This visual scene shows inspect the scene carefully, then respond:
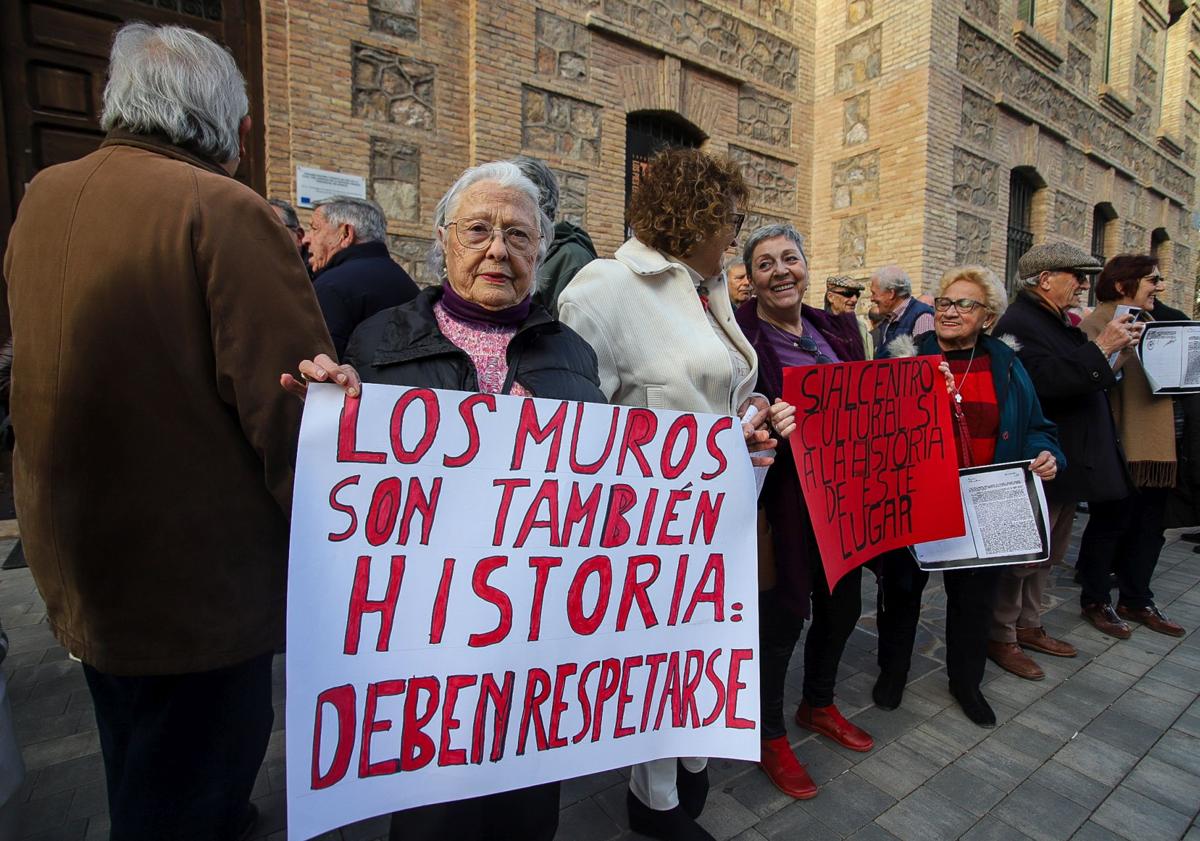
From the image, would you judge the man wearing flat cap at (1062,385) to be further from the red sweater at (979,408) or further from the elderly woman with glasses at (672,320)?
the elderly woman with glasses at (672,320)

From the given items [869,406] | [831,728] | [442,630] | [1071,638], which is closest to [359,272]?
[442,630]

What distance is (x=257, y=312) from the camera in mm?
1273

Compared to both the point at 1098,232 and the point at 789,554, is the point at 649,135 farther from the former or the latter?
the point at 1098,232

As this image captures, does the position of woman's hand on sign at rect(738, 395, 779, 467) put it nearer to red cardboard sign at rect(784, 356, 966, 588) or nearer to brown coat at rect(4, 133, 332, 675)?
red cardboard sign at rect(784, 356, 966, 588)

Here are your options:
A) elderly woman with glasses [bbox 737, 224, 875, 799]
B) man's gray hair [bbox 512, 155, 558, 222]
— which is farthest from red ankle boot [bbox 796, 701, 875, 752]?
man's gray hair [bbox 512, 155, 558, 222]

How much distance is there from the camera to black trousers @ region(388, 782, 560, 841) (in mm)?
1415

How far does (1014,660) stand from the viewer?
327cm

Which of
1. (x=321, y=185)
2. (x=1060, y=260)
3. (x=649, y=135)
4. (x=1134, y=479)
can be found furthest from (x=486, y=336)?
(x=649, y=135)

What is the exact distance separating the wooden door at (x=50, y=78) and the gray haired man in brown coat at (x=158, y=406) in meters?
5.43

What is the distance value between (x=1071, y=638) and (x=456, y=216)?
4.13 meters

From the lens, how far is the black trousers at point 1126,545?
3799 mm

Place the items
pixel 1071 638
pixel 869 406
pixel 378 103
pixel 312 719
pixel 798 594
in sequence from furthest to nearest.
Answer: pixel 378 103 < pixel 1071 638 < pixel 869 406 < pixel 798 594 < pixel 312 719

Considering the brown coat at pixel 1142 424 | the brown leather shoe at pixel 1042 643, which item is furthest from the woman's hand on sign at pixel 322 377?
the brown coat at pixel 1142 424

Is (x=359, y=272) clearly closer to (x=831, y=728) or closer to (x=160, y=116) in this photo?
(x=160, y=116)
